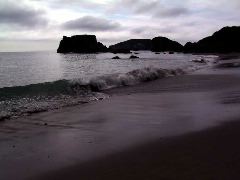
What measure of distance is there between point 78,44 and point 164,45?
54743 millimetres

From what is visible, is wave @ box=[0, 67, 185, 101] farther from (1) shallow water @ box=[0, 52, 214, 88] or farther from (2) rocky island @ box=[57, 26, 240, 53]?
(2) rocky island @ box=[57, 26, 240, 53]

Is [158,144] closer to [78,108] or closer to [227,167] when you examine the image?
[227,167]

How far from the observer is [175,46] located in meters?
192

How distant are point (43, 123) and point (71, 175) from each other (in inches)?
156

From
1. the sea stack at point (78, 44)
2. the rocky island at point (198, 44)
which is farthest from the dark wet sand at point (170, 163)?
the sea stack at point (78, 44)

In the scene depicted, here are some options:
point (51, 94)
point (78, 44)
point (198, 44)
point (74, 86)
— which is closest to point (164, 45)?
point (198, 44)

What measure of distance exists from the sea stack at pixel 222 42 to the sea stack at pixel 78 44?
153 feet

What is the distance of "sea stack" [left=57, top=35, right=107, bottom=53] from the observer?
159 metres

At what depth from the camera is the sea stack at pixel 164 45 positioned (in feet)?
620

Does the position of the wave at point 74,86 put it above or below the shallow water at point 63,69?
above

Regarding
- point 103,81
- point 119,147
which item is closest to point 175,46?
point 103,81

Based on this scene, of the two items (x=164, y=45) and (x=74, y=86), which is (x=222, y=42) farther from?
(x=74, y=86)

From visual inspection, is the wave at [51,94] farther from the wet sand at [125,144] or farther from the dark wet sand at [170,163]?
the dark wet sand at [170,163]

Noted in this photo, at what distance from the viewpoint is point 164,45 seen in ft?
628
